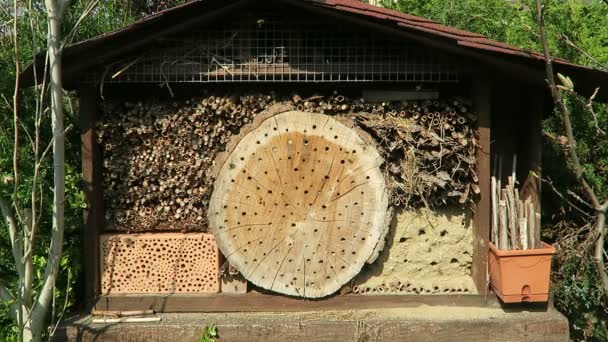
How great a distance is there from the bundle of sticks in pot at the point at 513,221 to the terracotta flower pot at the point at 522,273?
0.48 ft

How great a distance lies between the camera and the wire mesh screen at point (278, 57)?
473 centimetres

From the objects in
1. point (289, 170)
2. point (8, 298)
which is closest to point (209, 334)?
point (289, 170)

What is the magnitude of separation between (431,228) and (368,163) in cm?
79

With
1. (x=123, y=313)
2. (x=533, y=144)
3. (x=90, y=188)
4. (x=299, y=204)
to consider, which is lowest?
(x=123, y=313)

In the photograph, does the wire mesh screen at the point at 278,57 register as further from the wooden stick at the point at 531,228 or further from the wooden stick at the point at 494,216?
the wooden stick at the point at 531,228

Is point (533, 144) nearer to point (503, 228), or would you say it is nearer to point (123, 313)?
point (503, 228)

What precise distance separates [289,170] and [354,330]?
1356 mm

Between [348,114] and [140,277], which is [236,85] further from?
[140,277]

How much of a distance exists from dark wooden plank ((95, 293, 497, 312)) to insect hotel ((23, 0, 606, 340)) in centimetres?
1

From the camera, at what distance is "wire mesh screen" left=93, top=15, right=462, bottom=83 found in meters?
4.73

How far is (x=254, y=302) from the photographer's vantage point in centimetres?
496

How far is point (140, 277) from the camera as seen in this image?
499 centimetres

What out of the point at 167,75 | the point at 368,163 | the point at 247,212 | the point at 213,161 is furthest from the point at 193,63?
the point at 368,163

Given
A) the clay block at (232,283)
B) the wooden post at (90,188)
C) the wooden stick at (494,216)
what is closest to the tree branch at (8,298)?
the wooden post at (90,188)
